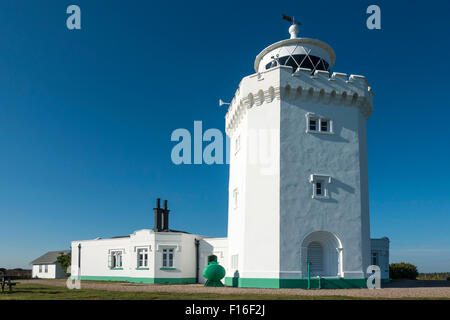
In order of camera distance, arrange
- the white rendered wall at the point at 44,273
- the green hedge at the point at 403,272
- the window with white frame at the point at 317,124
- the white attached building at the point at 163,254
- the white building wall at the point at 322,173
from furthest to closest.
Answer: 1. the white rendered wall at the point at 44,273
2. the green hedge at the point at 403,272
3. the white attached building at the point at 163,254
4. the window with white frame at the point at 317,124
5. the white building wall at the point at 322,173

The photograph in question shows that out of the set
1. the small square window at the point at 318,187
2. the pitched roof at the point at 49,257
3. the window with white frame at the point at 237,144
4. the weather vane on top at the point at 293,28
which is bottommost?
the pitched roof at the point at 49,257

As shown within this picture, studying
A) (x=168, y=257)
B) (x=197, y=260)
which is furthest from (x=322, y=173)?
(x=168, y=257)

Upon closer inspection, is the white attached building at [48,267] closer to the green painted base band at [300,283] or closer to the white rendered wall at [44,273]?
the white rendered wall at [44,273]

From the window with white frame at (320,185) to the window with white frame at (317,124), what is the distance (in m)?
2.35

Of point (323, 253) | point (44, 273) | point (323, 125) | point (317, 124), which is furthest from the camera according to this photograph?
point (44, 273)

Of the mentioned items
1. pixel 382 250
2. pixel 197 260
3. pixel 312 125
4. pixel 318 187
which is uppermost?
pixel 312 125

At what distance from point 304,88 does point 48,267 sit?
122 feet

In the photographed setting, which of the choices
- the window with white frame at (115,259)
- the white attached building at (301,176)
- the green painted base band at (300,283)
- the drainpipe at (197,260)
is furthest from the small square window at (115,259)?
the green painted base band at (300,283)

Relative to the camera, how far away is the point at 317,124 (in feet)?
68.8

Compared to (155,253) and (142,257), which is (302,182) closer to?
(155,253)

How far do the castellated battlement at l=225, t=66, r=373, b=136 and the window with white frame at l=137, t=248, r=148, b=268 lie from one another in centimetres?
1258

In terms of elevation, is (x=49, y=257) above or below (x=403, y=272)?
below

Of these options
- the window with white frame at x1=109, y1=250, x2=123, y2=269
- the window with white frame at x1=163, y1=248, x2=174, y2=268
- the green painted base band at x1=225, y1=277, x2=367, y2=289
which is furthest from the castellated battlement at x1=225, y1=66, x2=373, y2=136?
the window with white frame at x1=109, y1=250, x2=123, y2=269

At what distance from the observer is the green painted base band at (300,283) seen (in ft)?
61.7
